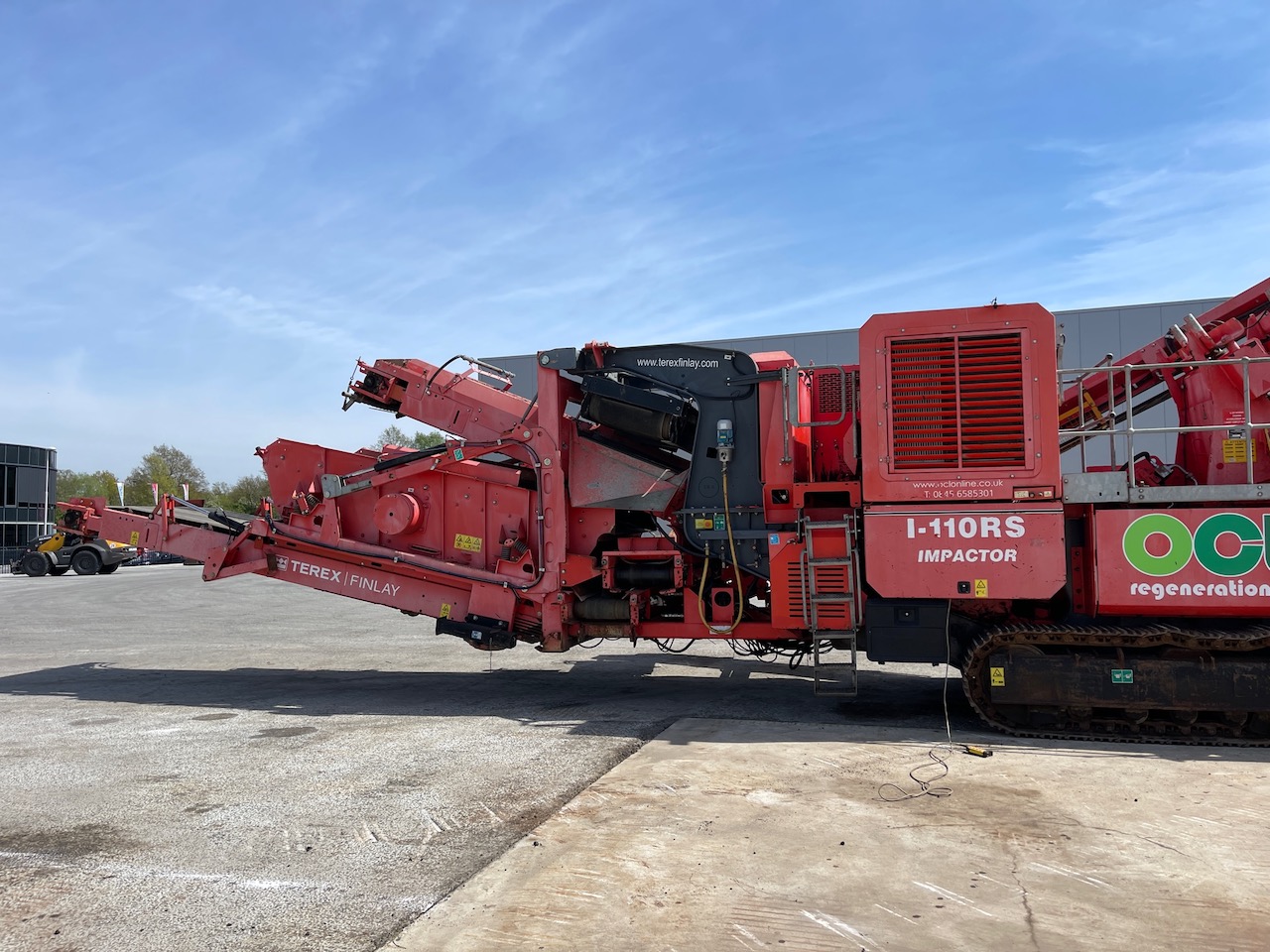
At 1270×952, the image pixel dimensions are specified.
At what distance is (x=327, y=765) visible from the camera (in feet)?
21.2

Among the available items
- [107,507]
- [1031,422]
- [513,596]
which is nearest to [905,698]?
[1031,422]

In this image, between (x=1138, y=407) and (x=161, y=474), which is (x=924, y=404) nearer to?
(x=1138, y=407)

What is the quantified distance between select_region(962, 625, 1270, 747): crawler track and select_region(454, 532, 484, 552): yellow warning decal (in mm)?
4861

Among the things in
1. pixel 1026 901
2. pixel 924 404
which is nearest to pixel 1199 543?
pixel 924 404

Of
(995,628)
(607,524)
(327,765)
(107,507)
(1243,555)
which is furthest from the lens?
(107,507)

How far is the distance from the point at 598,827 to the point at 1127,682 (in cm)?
450

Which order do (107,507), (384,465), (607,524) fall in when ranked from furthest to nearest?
(107,507) → (384,465) → (607,524)

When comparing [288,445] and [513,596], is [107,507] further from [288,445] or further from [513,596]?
[513,596]

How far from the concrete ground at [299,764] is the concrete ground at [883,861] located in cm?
47

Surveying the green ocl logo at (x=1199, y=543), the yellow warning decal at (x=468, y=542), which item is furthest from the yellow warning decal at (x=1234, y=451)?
the yellow warning decal at (x=468, y=542)

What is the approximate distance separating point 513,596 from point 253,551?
128 inches

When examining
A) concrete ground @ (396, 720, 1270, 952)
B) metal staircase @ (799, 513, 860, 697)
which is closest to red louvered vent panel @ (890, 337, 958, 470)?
metal staircase @ (799, 513, 860, 697)

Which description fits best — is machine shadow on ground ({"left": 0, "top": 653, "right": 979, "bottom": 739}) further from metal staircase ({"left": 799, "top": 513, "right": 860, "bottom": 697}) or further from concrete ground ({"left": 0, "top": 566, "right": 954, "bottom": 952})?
metal staircase ({"left": 799, "top": 513, "right": 860, "bottom": 697})

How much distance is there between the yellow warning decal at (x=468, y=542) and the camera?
9266mm
